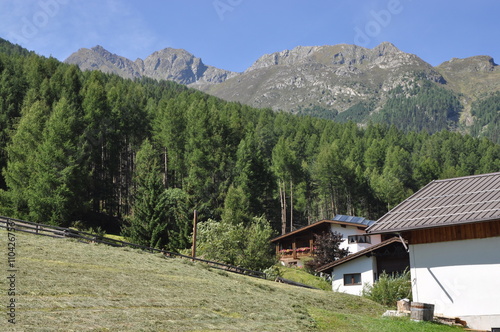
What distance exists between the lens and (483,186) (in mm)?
25484

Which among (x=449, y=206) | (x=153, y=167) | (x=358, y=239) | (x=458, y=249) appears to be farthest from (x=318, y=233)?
(x=458, y=249)

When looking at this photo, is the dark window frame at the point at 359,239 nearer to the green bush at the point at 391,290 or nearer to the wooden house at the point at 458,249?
the green bush at the point at 391,290

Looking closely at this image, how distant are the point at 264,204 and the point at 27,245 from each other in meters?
60.5

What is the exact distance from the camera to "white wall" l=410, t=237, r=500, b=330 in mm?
22328

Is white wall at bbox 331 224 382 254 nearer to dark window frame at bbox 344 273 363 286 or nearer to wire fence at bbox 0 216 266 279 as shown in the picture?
dark window frame at bbox 344 273 363 286

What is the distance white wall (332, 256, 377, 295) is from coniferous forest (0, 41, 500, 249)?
1909 cm

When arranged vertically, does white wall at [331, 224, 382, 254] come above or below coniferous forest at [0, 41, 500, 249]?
below

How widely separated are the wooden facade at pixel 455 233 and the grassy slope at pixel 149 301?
4684 mm

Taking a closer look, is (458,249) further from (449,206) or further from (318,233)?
(318,233)

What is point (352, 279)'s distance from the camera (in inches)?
1714

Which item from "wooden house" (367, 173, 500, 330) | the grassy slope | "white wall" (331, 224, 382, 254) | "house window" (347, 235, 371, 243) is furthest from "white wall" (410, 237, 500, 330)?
"house window" (347, 235, 371, 243)

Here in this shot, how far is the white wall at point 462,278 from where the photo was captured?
22.3 m

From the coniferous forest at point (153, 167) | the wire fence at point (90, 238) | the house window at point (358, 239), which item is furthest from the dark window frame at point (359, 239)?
the wire fence at point (90, 238)

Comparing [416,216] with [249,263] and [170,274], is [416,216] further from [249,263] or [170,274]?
[249,263]
